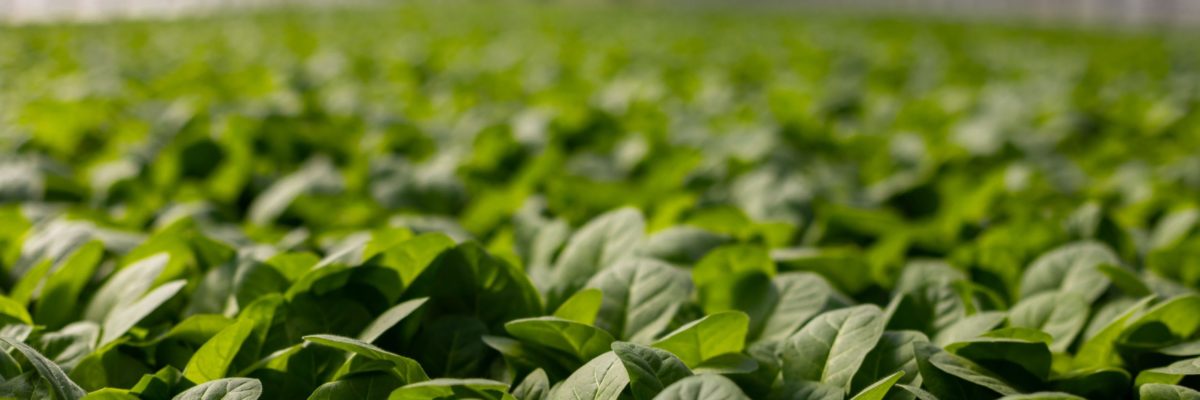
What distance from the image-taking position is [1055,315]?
1.37 m

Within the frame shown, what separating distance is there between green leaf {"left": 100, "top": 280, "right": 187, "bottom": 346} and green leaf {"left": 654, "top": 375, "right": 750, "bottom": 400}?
2.26ft

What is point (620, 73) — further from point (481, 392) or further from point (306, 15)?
point (306, 15)

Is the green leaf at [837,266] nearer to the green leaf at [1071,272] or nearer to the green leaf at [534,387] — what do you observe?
the green leaf at [1071,272]

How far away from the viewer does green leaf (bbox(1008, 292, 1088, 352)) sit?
1.33 meters

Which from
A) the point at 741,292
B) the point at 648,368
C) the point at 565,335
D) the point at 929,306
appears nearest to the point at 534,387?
the point at 565,335

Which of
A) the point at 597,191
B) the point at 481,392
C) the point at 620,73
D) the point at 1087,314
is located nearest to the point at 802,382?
the point at 481,392

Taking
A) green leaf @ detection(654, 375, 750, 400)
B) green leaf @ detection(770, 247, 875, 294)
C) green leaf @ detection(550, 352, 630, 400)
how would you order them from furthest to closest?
green leaf @ detection(770, 247, 875, 294)
green leaf @ detection(550, 352, 630, 400)
green leaf @ detection(654, 375, 750, 400)

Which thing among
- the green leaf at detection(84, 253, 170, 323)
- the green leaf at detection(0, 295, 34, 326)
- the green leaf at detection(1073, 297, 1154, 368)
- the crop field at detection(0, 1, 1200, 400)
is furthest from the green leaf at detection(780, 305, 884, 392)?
the green leaf at detection(0, 295, 34, 326)

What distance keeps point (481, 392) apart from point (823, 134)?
237 cm

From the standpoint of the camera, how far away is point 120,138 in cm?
276

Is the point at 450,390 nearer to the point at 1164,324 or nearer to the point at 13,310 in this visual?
the point at 13,310

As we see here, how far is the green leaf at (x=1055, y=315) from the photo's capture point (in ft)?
4.36

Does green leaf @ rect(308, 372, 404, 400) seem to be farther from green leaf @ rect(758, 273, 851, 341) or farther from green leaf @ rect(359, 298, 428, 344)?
green leaf @ rect(758, 273, 851, 341)

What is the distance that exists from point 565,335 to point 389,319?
216 mm
